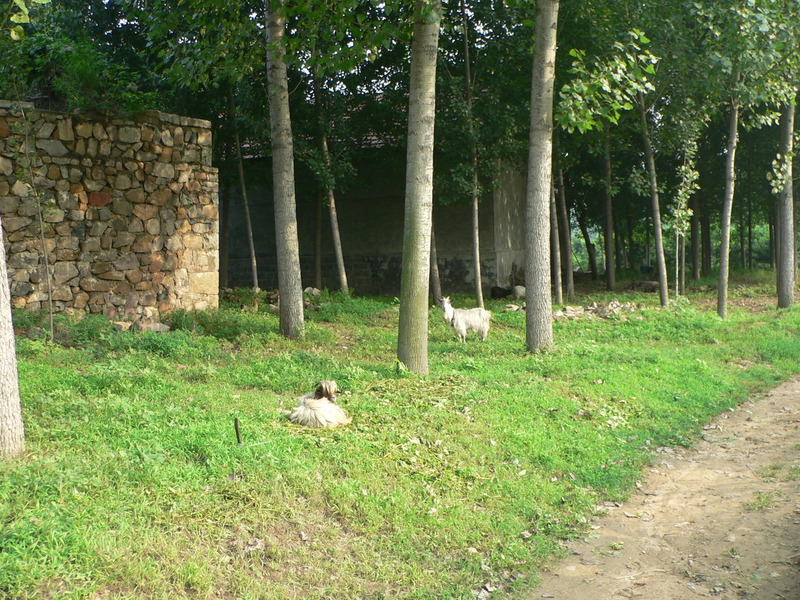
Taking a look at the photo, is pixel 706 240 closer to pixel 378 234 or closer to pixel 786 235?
pixel 786 235

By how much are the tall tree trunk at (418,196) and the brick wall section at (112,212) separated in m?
5.02

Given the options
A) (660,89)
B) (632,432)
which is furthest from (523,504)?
(660,89)

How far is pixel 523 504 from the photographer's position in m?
5.91

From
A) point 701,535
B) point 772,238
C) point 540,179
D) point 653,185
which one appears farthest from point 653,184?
point 772,238

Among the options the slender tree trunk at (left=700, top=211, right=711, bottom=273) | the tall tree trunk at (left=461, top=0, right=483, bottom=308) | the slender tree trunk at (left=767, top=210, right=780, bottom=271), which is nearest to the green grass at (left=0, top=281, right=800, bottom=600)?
the tall tree trunk at (left=461, top=0, right=483, bottom=308)

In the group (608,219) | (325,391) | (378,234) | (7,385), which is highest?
(608,219)

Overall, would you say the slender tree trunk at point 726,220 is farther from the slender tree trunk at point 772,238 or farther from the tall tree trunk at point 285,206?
the slender tree trunk at point 772,238

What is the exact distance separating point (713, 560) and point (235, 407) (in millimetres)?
4271

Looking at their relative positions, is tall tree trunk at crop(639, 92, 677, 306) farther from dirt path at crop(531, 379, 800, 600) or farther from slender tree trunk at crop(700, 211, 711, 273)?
slender tree trunk at crop(700, 211, 711, 273)

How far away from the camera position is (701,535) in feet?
18.4

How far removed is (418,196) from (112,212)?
17.9ft

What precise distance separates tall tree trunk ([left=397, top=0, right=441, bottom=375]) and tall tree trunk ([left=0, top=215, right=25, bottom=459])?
4.55m

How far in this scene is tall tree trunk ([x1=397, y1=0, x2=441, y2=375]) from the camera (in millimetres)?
8469

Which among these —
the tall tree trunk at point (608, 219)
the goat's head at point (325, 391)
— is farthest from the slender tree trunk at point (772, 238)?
the goat's head at point (325, 391)
